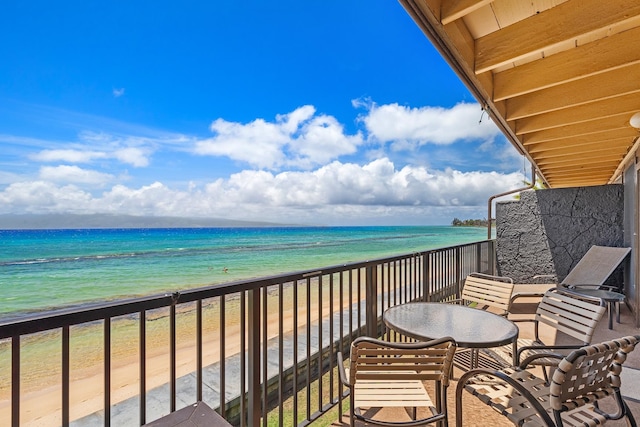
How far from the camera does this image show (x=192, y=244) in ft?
80.7

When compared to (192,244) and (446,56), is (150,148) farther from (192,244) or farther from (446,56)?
(446,56)

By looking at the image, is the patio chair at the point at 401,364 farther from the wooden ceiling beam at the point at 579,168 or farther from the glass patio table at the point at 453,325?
the wooden ceiling beam at the point at 579,168

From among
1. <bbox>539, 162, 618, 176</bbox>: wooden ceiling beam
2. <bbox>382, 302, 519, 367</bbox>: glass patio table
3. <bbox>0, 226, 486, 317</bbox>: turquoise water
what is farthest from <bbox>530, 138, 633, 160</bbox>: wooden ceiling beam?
<bbox>0, 226, 486, 317</bbox>: turquoise water

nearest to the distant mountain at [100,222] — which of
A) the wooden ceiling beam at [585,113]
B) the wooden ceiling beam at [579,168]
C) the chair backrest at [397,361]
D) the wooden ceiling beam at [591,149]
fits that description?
the wooden ceiling beam at [579,168]

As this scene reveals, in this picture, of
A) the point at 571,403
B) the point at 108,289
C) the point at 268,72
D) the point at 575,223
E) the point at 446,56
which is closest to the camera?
the point at 571,403

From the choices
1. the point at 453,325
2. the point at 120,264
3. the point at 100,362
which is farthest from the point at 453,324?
the point at 120,264

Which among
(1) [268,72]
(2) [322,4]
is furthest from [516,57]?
(1) [268,72]

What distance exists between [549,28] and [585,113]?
1.61 meters

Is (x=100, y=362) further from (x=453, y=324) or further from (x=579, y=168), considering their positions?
(x=579, y=168)

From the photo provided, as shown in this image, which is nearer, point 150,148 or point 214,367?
point 214,367

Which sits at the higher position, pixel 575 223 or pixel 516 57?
pixel 516 57

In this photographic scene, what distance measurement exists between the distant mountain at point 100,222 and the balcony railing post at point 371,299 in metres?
35.1

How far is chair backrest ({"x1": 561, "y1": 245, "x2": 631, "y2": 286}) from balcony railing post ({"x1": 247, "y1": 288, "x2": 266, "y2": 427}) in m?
4.91

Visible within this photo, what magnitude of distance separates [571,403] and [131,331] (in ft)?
26.2
